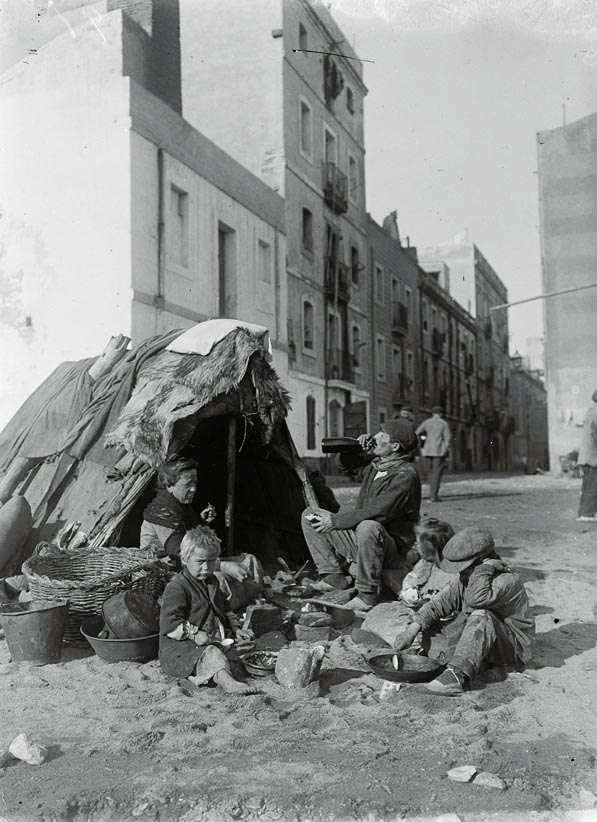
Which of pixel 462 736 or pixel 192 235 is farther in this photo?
pixel 192 235

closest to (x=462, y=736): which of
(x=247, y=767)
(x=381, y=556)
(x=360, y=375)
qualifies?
(x=247, y=767)

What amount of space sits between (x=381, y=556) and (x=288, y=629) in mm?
897

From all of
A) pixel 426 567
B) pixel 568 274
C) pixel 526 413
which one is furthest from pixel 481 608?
pixel 526 413

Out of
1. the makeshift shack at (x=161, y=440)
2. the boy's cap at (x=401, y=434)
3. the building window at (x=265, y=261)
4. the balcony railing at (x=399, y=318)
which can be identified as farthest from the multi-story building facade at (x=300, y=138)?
the boy's cap at (x=401, y=434)

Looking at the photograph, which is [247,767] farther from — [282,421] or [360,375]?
[360,375]

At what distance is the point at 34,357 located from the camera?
48.2ft

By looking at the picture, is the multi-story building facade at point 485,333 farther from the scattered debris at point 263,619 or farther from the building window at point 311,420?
the scattered debris at point 263,619

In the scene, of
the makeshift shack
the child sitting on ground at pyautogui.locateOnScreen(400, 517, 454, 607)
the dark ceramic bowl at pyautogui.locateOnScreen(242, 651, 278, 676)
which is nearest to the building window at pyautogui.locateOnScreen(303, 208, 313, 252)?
the makeshift shack

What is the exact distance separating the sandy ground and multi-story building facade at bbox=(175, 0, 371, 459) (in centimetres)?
1587

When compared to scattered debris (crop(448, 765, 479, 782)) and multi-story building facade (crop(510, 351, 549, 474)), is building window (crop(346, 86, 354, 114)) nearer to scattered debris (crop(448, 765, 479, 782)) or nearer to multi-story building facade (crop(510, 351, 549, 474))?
scattered debris (crop(448, 765, 479, 782))

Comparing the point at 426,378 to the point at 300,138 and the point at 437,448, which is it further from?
the point at 437,448

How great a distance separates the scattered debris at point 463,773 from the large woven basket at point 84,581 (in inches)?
91.1

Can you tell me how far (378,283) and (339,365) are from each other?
20.9 ft

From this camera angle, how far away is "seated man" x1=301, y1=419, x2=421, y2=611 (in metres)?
5.33
